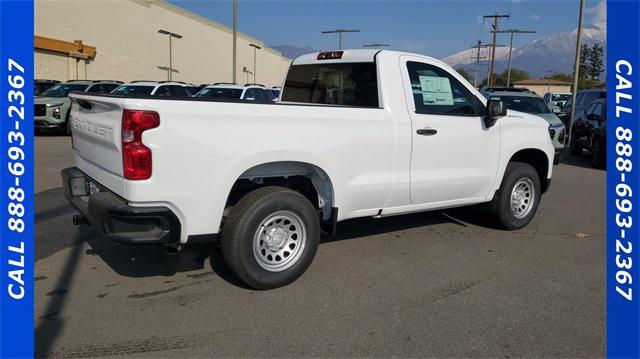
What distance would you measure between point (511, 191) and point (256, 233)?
3400mm

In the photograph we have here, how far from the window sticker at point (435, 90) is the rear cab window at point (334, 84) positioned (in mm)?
527

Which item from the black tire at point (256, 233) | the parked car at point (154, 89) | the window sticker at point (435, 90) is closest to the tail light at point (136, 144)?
the black tire at point (256, 233)

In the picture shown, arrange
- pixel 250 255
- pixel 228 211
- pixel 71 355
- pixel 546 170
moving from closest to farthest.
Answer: pixel 71 355, pixel 250 255, pixel 228 211, pixel 546 170

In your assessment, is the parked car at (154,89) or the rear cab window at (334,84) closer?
the rear cab window at (334,84)

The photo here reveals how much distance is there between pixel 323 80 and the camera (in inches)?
226

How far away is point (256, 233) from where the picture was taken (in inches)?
160

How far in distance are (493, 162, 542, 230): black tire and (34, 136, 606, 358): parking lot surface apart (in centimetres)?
15

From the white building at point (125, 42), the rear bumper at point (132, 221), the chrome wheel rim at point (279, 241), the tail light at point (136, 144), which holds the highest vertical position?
the white building at point (125, 42)

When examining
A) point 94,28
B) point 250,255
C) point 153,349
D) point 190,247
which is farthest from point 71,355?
point 94,28

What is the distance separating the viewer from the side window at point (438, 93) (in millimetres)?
5086

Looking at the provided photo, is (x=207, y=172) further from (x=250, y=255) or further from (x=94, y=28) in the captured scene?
(x=94, y=28)

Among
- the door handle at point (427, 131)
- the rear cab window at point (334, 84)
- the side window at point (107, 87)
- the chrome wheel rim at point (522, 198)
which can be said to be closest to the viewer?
the door handle at point (427, 131)

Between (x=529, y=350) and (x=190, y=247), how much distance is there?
11.1ft

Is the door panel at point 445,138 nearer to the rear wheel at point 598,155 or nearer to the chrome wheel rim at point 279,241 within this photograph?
the chrome wheel rim at point 279,241
